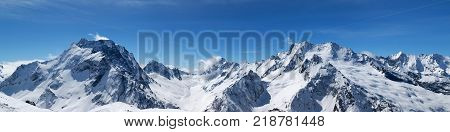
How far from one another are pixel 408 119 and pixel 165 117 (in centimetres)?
868

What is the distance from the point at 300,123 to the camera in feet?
62.7

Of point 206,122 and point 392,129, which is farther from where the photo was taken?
point 206,122

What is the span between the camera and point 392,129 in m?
18.1

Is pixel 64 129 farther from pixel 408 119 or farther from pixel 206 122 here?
pixel 408 119

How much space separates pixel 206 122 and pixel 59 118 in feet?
18.1

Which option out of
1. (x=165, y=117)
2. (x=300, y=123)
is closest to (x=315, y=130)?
(x=300, y=123)

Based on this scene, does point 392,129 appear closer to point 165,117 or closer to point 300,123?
point 300,123

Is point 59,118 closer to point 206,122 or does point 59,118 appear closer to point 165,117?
point 165,117

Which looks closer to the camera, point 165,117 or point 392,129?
point 392,129

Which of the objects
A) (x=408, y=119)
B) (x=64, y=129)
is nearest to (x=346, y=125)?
(x=408, y=119)

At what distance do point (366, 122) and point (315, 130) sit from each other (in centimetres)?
194

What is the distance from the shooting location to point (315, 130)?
18.4 m

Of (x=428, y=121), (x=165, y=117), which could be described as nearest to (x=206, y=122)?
(x=165, y=117)

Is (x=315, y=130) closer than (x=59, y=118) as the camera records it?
Yes
